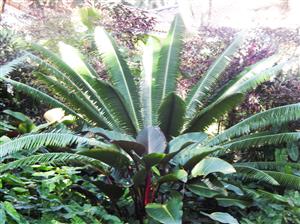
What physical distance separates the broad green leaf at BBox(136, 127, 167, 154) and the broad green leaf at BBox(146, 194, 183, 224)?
37 centimetres

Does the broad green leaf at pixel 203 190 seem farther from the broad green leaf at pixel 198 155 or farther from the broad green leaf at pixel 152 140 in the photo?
the broad green leaf at pixel 152 140

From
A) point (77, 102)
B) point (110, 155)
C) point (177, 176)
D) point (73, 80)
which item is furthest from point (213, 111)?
point (73, 80)

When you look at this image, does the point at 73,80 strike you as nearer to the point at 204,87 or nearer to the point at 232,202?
the point at 204,87

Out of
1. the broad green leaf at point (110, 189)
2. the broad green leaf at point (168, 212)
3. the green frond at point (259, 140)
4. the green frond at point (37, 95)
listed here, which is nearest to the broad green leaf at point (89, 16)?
the green frond at point (37, 95)

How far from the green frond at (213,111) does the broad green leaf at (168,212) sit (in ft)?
3.10

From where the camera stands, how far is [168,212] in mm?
2650

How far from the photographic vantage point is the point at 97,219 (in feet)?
8.88

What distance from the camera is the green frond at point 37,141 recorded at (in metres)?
2.72

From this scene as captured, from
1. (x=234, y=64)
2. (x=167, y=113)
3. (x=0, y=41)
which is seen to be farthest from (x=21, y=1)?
(x=167, y=113)

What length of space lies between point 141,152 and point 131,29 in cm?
341

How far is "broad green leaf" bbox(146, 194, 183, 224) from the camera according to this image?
2.56 meters

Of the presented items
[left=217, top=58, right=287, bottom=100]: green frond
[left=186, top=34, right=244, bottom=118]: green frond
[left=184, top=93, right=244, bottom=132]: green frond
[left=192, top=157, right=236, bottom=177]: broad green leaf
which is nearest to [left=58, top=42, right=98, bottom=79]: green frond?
[left=186, top=34, right=244, bottom=118]: green frond

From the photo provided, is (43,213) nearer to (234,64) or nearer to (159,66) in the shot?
(159,66)

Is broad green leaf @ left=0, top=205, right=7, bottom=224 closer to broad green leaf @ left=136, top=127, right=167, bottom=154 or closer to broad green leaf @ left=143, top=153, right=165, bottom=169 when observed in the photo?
broad green leaf @ left=143, top=153, right=165, bottom=169
